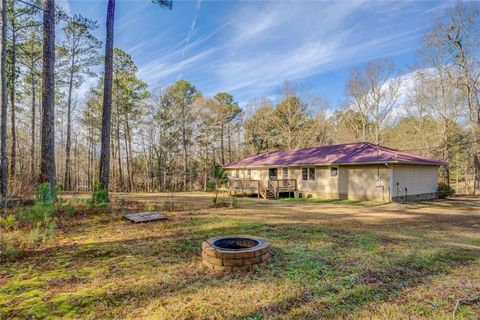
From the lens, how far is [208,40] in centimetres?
1738

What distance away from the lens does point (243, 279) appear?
3336 mm

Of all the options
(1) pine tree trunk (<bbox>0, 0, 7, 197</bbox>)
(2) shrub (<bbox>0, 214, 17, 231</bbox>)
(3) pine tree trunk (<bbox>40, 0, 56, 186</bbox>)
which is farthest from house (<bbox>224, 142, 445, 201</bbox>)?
(2) shrub (<bbox>0, 214, 17, 231</bbox>)

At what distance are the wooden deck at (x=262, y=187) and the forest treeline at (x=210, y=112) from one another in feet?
10.0

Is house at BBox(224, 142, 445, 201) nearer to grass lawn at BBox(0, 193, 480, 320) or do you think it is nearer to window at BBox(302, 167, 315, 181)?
window at BBox(302, 167, 315, 181)

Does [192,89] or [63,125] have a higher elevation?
[192,89]

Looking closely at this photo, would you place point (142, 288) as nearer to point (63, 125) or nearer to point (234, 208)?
point (234, 208)

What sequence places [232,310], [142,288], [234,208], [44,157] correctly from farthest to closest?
[234,208] < [44,157] < [142,288] < [232,310]

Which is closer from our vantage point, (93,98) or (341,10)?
(341,10)

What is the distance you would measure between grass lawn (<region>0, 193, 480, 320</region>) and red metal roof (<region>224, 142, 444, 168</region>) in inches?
353

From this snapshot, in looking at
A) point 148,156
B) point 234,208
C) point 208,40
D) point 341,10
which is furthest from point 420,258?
point 148,156

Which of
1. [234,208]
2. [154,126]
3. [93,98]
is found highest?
[93,98]

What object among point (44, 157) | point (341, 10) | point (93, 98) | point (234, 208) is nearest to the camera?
point (44, 157)

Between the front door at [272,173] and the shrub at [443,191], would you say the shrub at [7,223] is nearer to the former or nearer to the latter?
the front door at [272,173]

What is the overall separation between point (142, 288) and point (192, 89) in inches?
1048
